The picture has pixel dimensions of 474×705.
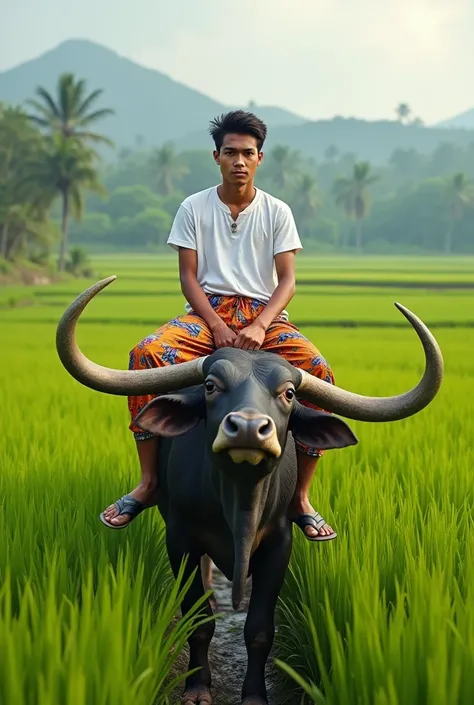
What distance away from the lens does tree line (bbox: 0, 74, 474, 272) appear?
35356 mm

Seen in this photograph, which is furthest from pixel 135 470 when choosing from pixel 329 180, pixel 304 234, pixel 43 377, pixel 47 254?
pixel 329 180

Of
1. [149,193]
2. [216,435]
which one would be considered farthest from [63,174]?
[149,193]

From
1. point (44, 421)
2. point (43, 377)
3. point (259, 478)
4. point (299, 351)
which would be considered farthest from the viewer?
point (43, 377)

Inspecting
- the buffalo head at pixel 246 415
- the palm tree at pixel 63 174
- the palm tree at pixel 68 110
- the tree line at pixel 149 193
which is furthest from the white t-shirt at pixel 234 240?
the palm tree at pixel 68 110

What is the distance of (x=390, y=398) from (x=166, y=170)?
288 feet

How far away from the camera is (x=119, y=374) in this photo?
7.70 ft

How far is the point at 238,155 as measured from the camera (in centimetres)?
276

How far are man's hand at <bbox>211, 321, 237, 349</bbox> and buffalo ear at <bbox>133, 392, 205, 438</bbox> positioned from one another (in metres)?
0.39

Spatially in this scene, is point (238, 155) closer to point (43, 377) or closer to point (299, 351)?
point (299, 351)

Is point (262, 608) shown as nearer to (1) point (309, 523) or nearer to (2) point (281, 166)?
(1) point (309, 523)

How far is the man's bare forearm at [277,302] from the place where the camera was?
2676mm

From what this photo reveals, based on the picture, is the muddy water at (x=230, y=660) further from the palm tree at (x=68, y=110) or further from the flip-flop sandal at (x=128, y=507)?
the palm tree at (x=68, y=110)

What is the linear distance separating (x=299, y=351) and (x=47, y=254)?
34.6 meters

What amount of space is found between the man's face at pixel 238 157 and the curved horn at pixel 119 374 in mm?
669
